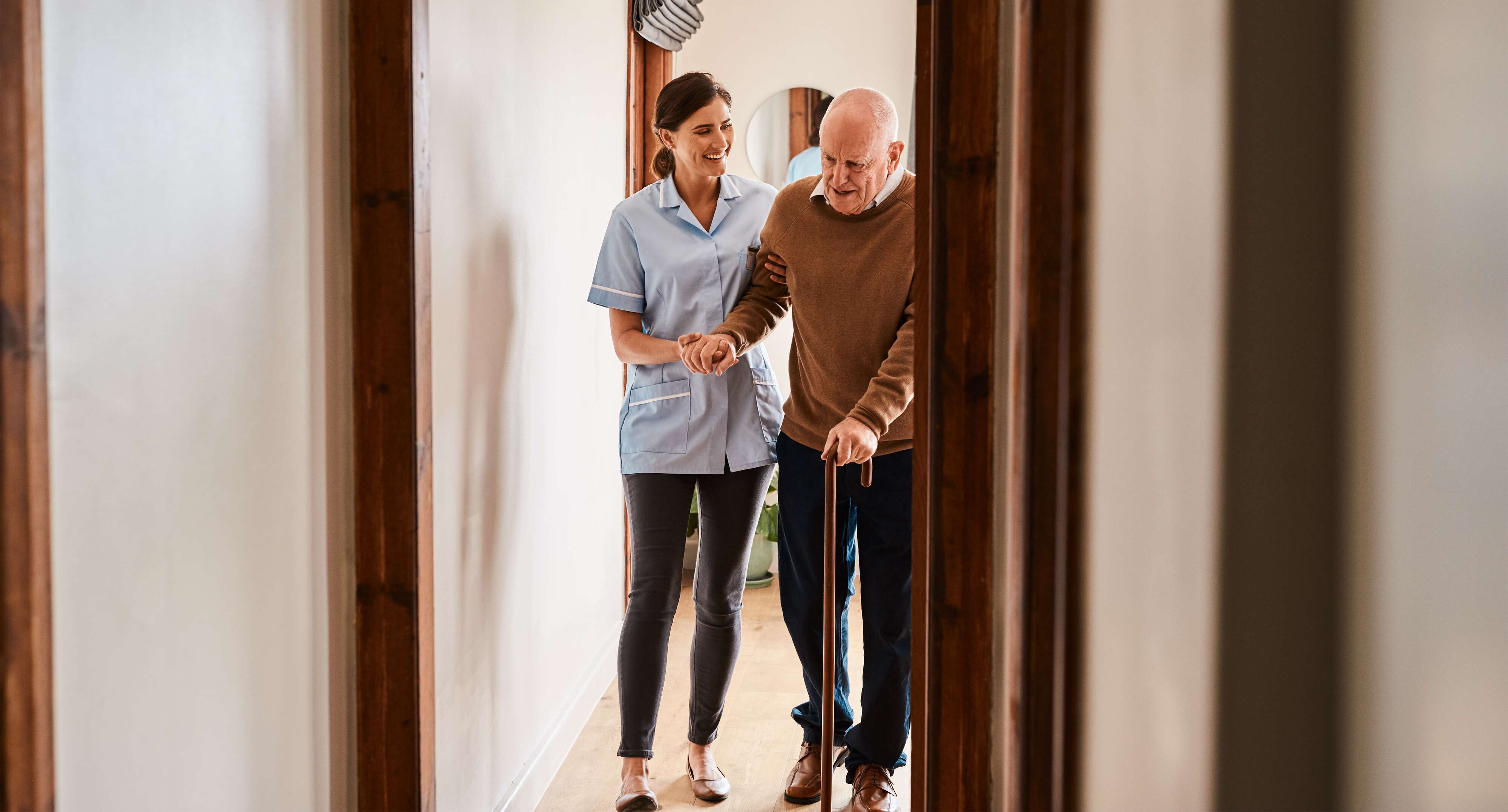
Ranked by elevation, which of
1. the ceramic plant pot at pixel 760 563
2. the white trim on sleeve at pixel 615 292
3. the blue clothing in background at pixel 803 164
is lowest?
the ceramic plant pot at pixel 760 563

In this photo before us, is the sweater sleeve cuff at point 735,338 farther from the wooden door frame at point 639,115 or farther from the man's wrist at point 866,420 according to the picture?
the wooden door frame at point 639,115

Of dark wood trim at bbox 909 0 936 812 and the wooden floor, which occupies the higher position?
dark wood trim at bbox 909 0 936 812

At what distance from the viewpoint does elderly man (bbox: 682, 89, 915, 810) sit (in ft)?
6.07

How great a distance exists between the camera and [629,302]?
2115 mm

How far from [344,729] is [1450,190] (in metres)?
1.46

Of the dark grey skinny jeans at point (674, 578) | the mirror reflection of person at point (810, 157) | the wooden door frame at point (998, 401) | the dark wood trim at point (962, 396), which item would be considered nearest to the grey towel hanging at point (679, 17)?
the mirror reflection of person at point (810, 157)

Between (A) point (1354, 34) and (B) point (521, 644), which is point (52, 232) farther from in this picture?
(B) point (521, 644)

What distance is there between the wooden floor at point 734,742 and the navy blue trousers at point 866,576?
15 cm

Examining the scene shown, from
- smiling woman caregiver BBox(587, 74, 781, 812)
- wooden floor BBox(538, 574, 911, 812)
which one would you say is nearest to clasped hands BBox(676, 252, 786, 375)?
smiling woman caregiver BBox(587, 74, 781, 812)

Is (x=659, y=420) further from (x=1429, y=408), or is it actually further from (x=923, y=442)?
(x=1429, y=408)

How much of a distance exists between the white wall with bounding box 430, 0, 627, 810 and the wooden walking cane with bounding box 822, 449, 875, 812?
25.0 inches

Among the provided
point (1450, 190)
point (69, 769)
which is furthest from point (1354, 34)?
point (69, 769)

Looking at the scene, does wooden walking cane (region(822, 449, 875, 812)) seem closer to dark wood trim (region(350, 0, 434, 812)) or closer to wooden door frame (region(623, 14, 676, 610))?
dark wood trim (region(350, 0, 434, 812))

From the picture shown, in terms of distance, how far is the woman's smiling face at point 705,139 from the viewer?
2059 mm
